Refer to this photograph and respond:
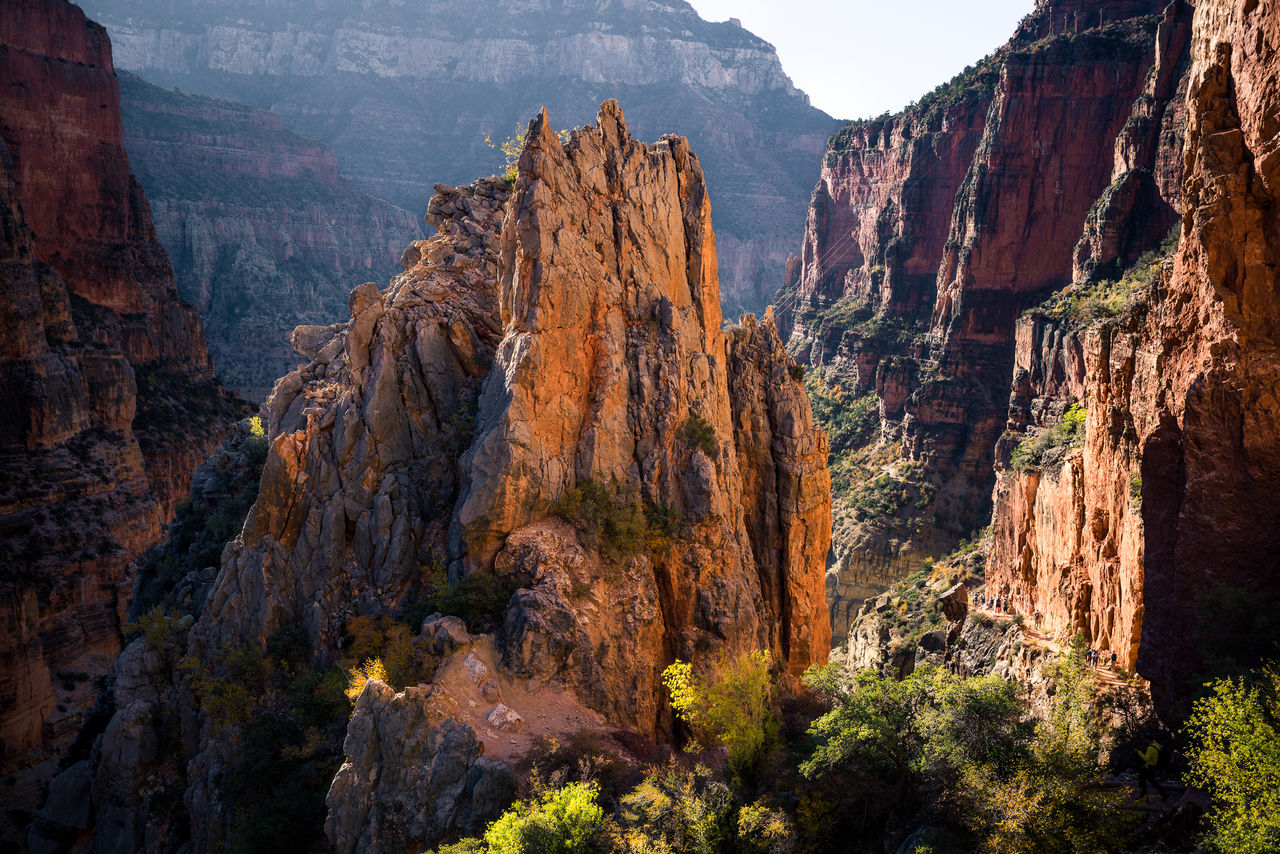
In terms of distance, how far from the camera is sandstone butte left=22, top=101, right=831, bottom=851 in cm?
2745

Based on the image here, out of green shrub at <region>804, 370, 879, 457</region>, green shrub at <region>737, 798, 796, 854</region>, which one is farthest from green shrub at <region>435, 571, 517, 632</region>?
green shrub at <region>804, 370, 879, 457</region>

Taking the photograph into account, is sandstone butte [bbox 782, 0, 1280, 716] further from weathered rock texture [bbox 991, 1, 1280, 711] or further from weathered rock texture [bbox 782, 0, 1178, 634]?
weathered rock texture [bbox 782, 0, 1178, 634]

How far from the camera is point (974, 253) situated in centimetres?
8994

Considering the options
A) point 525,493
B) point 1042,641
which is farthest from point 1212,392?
point 525,493

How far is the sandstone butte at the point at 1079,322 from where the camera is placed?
944 inches

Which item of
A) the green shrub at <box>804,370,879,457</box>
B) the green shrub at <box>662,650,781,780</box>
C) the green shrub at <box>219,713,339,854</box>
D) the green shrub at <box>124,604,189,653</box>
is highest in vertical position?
the green shrub at <box>662,650,781,780</box>

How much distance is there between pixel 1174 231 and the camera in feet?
202

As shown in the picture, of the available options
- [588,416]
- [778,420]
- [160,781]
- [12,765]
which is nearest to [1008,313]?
[778,420]

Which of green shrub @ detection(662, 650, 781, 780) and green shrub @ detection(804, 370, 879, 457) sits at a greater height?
green shrub @ detection(662, 650, 781, 780)

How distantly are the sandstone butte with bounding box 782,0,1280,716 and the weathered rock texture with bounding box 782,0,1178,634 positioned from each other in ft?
0.85

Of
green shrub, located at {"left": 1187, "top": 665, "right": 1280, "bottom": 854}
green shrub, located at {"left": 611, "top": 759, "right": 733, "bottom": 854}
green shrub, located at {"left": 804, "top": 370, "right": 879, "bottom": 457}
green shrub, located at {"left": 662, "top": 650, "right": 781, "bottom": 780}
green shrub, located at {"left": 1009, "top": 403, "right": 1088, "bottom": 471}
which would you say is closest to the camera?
green shrub, located at {"left": 1187, "top": 665, "right": 1280, "bottom": 854}

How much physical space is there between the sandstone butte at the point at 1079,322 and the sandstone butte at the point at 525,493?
13.0m

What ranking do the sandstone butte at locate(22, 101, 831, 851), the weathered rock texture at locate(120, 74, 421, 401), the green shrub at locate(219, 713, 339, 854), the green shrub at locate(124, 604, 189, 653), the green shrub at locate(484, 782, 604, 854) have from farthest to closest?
the weathered rock texture at locate(120, 74, 421, 401) < the green shrub at locate(124, 604, 189, 653) < the sandstone butte at locate(22, 101, 831, 851) < the green shrub at locate(219, 713, 339, 854) < the green shrub at locate(484, 782, 604, 854)

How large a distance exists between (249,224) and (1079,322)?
147m
